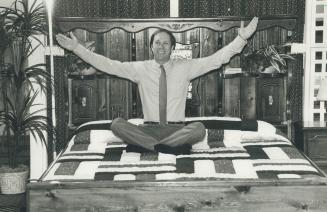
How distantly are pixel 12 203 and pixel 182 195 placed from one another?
2.17m

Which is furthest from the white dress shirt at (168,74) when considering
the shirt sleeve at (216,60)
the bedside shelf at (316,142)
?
the bedside shelf at (316,142)

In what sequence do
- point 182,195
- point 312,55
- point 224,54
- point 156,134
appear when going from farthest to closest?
point 312,55 < point 224,54 < point 156,134 < point 182,195

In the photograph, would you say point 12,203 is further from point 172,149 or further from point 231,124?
point 231,124

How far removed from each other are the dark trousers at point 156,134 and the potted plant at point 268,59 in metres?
1.32

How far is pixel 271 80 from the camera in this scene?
16.0 feet

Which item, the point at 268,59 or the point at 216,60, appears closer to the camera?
the point at 216,60

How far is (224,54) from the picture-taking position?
4121 mm

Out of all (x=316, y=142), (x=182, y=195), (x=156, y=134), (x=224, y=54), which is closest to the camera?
(x=182, y=195)

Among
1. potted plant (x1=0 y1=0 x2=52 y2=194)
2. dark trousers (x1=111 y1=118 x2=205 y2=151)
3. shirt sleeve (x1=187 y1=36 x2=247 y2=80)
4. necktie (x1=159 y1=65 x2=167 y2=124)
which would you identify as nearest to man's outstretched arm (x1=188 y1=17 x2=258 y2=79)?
shirt sleeve (x1=187 y1=36 x2=247 y2=80)

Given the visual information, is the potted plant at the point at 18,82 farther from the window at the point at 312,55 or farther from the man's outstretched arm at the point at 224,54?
the window at the point at 312,55

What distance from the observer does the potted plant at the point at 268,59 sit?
4.80 m

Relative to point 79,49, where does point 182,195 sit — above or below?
below

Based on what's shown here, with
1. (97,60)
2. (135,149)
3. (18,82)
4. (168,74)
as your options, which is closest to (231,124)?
(168,74)

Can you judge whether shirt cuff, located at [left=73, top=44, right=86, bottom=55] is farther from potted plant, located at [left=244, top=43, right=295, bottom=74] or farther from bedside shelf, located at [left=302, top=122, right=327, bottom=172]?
bedside shelf, located at [left=302, top=122, right=327, bottom=172]
